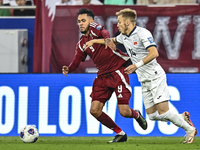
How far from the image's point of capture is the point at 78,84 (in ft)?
27.3

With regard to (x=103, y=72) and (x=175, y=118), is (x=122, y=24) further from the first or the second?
(x=175, y=118)

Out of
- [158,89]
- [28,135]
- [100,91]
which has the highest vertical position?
[158,89]

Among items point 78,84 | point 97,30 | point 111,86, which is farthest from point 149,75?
point 78,84

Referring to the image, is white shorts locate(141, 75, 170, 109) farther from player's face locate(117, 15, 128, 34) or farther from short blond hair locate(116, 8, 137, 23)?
short blond hair locate(116, 8, 137, 23)

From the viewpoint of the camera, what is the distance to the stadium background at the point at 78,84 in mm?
8156

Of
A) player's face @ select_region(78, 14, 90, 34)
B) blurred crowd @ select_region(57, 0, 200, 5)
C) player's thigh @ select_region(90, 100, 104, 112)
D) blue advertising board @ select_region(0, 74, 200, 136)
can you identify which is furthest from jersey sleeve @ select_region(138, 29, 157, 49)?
blurred crowd @ select_region(57, 0, 200, 5)

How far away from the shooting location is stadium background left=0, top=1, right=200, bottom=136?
8.16m

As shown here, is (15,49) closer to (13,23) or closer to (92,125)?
(13,23)

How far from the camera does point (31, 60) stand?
9617mm

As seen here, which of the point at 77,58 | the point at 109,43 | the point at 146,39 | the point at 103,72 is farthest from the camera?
the point at 77,58

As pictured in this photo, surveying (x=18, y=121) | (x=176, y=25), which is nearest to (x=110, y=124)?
(x=18, y=121)

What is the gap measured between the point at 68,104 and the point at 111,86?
1.87m

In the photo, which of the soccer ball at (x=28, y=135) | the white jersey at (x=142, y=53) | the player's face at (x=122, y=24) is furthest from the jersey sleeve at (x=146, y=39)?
the soccer ball at (x=28, y=135)

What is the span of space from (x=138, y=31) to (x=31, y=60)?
3.96 metres
